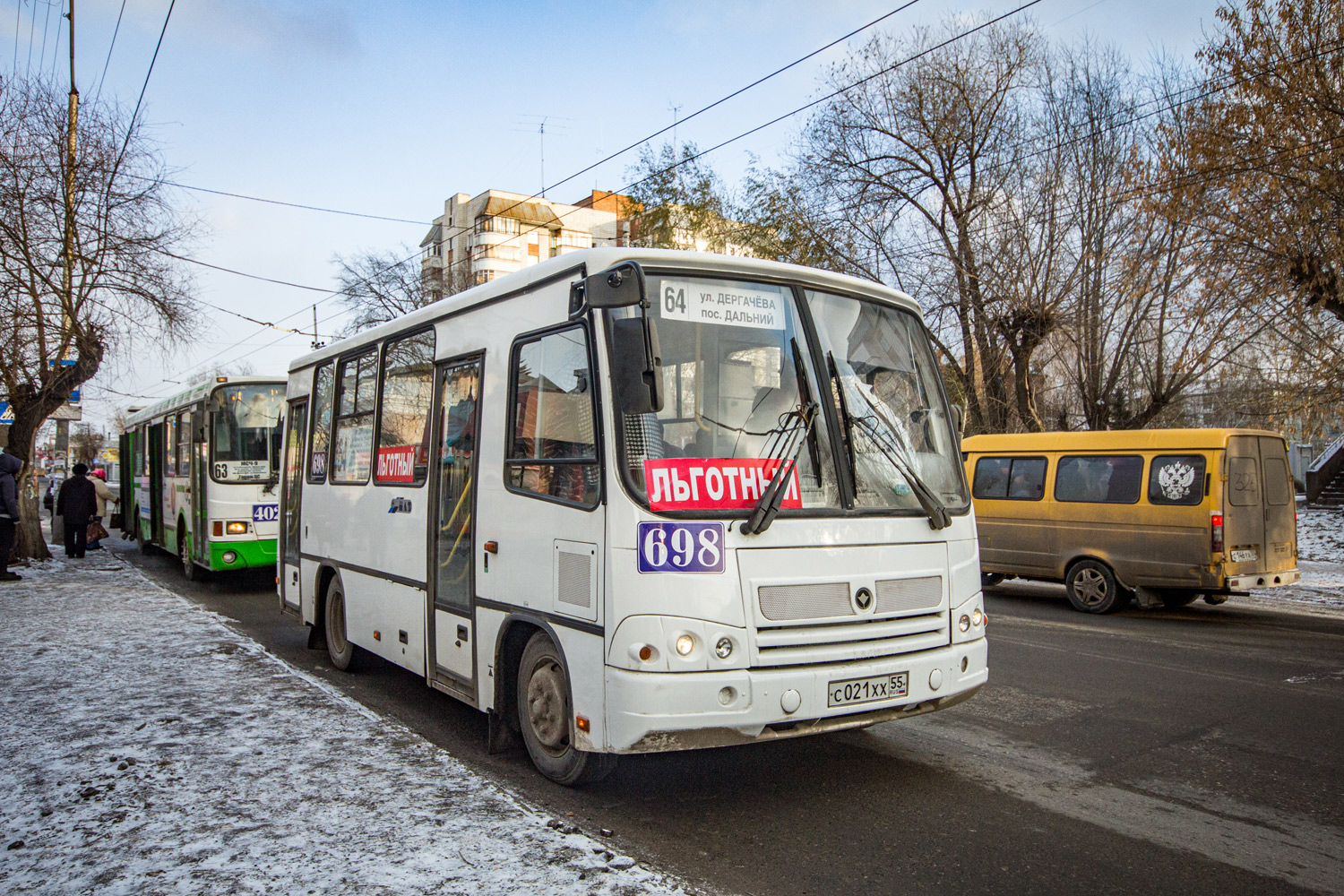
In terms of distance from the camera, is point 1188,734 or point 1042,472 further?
point 1042,472

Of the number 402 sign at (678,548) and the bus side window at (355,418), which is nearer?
the number 402 sign at (678,548)

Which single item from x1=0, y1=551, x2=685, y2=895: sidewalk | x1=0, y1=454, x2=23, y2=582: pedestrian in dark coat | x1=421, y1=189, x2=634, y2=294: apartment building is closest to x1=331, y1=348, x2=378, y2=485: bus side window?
x1=0, y1=551, x2=685, y2=895: sidewalk

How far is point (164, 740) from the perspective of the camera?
5.89 metres

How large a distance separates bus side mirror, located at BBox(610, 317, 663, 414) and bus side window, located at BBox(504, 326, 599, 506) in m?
0.33

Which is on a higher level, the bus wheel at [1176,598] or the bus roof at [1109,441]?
the bus roof at [1109,441]

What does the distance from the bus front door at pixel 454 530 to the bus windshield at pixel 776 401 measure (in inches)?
66.3

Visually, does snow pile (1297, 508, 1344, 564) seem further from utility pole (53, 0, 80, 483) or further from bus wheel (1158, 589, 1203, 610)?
utility pole (53, 0, 80, 483)

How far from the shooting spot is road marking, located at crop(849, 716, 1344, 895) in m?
4.19

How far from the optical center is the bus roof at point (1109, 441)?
1156cm

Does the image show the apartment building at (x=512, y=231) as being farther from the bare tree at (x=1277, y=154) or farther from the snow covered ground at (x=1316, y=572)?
the bare tree at (x=1277, y=154)

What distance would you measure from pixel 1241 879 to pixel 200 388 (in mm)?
14479

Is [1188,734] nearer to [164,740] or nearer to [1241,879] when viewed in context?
[1241,879]

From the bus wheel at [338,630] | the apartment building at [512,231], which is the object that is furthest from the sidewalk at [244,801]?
the apartment building at [512,231]

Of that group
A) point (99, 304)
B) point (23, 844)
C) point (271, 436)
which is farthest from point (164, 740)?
point (99, 304)
